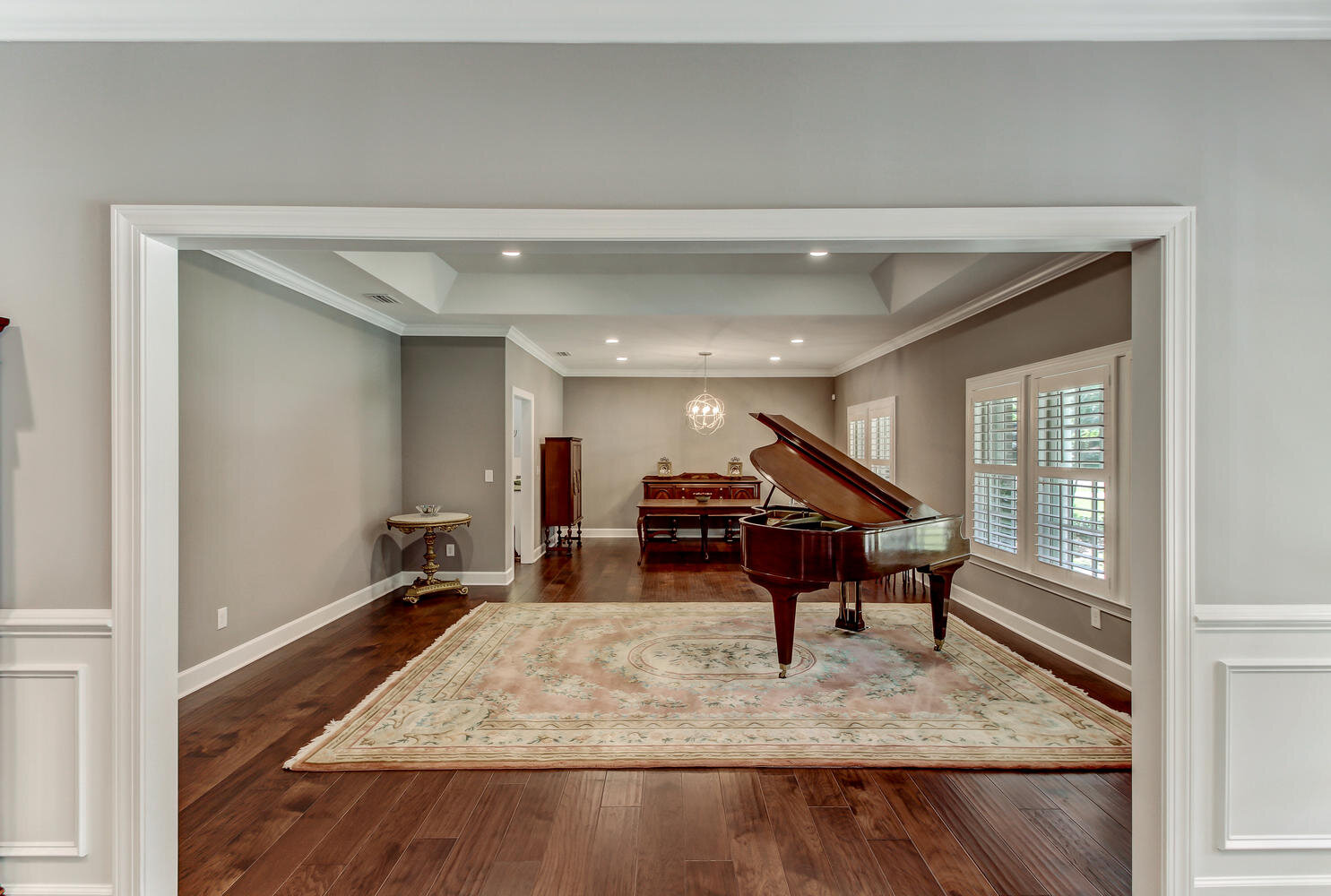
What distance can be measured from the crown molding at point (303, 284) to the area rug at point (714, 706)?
2500mm

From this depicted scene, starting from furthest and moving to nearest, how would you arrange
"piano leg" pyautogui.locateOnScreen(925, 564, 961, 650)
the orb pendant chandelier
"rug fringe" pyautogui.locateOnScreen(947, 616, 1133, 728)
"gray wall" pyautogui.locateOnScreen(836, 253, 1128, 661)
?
the orb pendant chandelier, "piano leg" pyautogui.locateOnScreen(925, 564, 961, 650), "gray wall" pyautogui.locateOnScreen(836, 253, 1128, 661), "rug fringe" pyautogui.locateOnScreen(947, 616, 1133, 728)

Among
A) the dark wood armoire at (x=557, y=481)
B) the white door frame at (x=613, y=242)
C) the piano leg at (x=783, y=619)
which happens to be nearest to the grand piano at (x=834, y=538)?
the piano leg at (x=783, y=619)

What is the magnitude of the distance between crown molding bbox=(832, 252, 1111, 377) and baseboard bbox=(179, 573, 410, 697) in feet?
17.2

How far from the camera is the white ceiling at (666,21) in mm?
1647

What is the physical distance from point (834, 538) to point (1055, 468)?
171 centimetres

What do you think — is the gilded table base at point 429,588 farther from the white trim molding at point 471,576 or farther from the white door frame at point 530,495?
the white door frame at point 530,495

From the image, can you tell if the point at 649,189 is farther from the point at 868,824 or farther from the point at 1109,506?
the point at 1109,506

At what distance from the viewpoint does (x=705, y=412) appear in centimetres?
812

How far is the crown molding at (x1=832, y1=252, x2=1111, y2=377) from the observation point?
3459mm

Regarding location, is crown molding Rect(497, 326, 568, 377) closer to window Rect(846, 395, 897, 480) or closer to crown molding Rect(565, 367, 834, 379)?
crown molding Rect(565, 367, 834, 379)

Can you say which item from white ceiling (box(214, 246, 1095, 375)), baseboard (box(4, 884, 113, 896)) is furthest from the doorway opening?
baseboard (box(4, 884, 113, 896))

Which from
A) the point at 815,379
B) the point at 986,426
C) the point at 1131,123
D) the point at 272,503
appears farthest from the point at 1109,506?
the point at 815,379

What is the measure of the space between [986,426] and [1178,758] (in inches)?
128

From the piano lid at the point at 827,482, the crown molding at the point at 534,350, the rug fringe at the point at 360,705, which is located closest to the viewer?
the rug fringe at the point at 360,705
